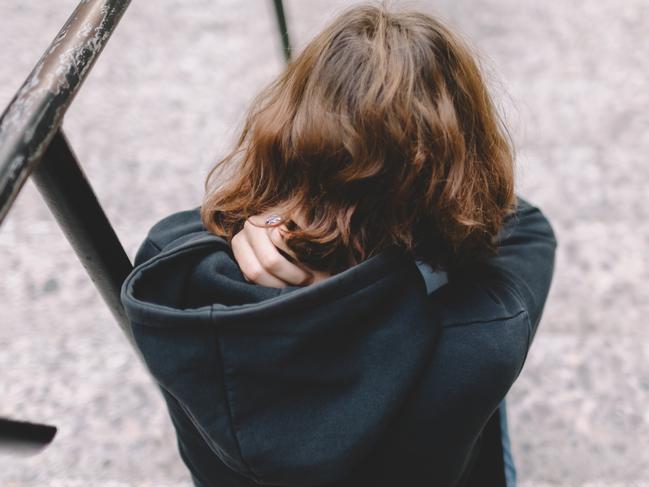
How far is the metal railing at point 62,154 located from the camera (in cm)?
56

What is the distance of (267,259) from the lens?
2.46ft

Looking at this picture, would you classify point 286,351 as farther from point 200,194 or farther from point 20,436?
point 200,194

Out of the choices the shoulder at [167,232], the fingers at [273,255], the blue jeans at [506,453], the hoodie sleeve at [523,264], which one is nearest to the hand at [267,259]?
the fingers at [273,255]

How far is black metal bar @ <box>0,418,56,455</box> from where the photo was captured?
0.76 metres

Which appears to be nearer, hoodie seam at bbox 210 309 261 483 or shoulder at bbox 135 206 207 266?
hoodie seam at bbox 210 309 261 483

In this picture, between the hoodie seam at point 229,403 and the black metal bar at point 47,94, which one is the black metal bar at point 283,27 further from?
the hoodie seam at point 229,403

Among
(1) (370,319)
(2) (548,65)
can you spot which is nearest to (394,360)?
(1) (370,319)

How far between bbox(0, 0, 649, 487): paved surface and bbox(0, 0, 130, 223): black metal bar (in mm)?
478

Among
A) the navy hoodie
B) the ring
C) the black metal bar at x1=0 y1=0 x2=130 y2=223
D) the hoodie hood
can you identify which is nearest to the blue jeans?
the navy hoodie

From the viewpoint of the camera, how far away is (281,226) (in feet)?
2.61

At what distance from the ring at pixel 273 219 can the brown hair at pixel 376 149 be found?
1 cm

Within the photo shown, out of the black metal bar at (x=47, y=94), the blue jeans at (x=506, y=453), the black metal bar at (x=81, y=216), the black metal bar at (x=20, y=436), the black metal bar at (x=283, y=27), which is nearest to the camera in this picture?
the black metal bar at (x=47, y=94)

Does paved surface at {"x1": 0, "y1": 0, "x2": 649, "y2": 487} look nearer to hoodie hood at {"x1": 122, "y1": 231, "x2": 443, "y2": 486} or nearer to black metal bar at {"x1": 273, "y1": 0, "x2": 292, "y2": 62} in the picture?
black metal bar at {"x1": 273, "y1": 0, "x2": 292, "y2": 62}

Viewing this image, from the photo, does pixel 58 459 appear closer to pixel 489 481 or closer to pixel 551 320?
pixel 489 481
